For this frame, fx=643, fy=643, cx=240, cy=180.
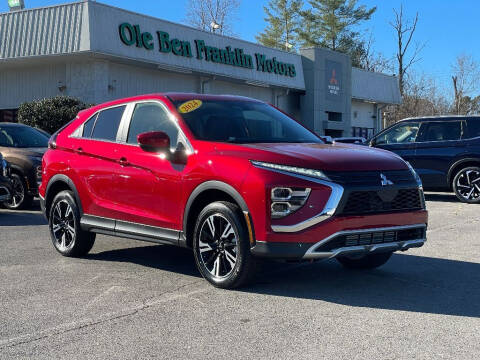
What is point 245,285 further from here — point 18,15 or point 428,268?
point 18,15

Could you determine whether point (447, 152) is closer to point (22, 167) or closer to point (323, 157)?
point (22, 167)

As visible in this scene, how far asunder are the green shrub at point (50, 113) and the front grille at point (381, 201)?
16.7 m

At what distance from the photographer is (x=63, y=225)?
7465mm

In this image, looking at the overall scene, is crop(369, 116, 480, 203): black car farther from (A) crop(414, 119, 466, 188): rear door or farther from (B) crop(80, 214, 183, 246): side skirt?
(B) crop(80, 214, 183, 246): side skirt

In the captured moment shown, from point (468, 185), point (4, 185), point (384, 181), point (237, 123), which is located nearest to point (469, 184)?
point (468, 185)

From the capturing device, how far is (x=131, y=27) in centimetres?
2384

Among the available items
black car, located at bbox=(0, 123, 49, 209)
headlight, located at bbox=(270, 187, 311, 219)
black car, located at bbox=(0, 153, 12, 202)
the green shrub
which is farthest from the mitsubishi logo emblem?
the green shrub

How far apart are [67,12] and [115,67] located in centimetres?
289

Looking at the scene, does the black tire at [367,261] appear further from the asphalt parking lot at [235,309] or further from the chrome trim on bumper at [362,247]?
the chrome trim on bumper at [362,247]

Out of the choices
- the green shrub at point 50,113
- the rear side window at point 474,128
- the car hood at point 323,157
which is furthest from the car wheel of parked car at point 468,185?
the green shrub at point 50,113

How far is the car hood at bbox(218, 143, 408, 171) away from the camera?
5312 mm

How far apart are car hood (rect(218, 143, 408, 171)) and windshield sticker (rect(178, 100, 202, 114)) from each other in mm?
898

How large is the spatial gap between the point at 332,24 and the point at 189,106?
188 ft

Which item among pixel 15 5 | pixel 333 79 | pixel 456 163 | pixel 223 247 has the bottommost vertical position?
pixel 223 247
